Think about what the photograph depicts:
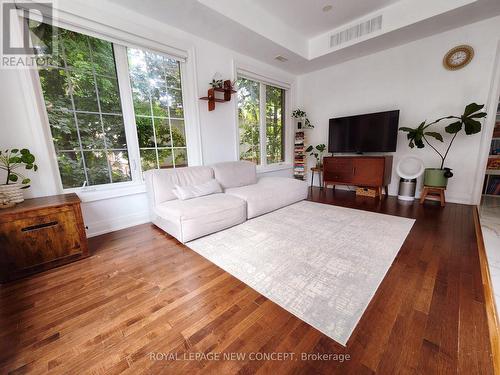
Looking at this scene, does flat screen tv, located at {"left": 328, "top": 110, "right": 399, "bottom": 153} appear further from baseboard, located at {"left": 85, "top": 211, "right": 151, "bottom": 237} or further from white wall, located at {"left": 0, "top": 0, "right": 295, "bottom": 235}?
baseboard, located at {"left": 85, "top": 211, "right": 151, "bottom": 237}

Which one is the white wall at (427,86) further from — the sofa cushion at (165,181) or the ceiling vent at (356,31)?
the sofa cushion at (165,181)

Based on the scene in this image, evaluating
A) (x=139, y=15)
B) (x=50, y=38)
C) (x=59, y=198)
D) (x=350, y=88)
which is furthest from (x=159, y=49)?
(x=350, y=88)

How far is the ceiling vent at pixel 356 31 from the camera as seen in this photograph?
3.20 metres

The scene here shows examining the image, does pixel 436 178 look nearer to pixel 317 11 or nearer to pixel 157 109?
pixel 317 11

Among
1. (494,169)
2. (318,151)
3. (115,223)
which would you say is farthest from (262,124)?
(494,169)

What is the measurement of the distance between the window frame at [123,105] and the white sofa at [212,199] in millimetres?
371

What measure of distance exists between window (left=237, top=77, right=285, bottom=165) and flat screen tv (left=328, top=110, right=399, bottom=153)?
1216 mm

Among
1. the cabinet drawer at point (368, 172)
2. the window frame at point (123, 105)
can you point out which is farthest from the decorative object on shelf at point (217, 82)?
the cabinet drawer at point (368, 172)

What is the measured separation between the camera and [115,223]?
2686mm

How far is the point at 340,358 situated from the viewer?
1.02 m

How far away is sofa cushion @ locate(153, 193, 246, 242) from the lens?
2213mm

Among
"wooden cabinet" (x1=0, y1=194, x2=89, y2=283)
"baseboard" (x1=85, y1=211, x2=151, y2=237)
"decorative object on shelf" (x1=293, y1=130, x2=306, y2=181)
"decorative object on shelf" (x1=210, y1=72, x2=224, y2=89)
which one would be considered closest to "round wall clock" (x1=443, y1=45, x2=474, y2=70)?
"decorative object on shelf" (x1=293, y1=130, x2=306, y2=181)

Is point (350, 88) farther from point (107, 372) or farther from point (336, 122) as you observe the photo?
point (107, 372)

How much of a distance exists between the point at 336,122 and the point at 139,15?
12.1 feet
